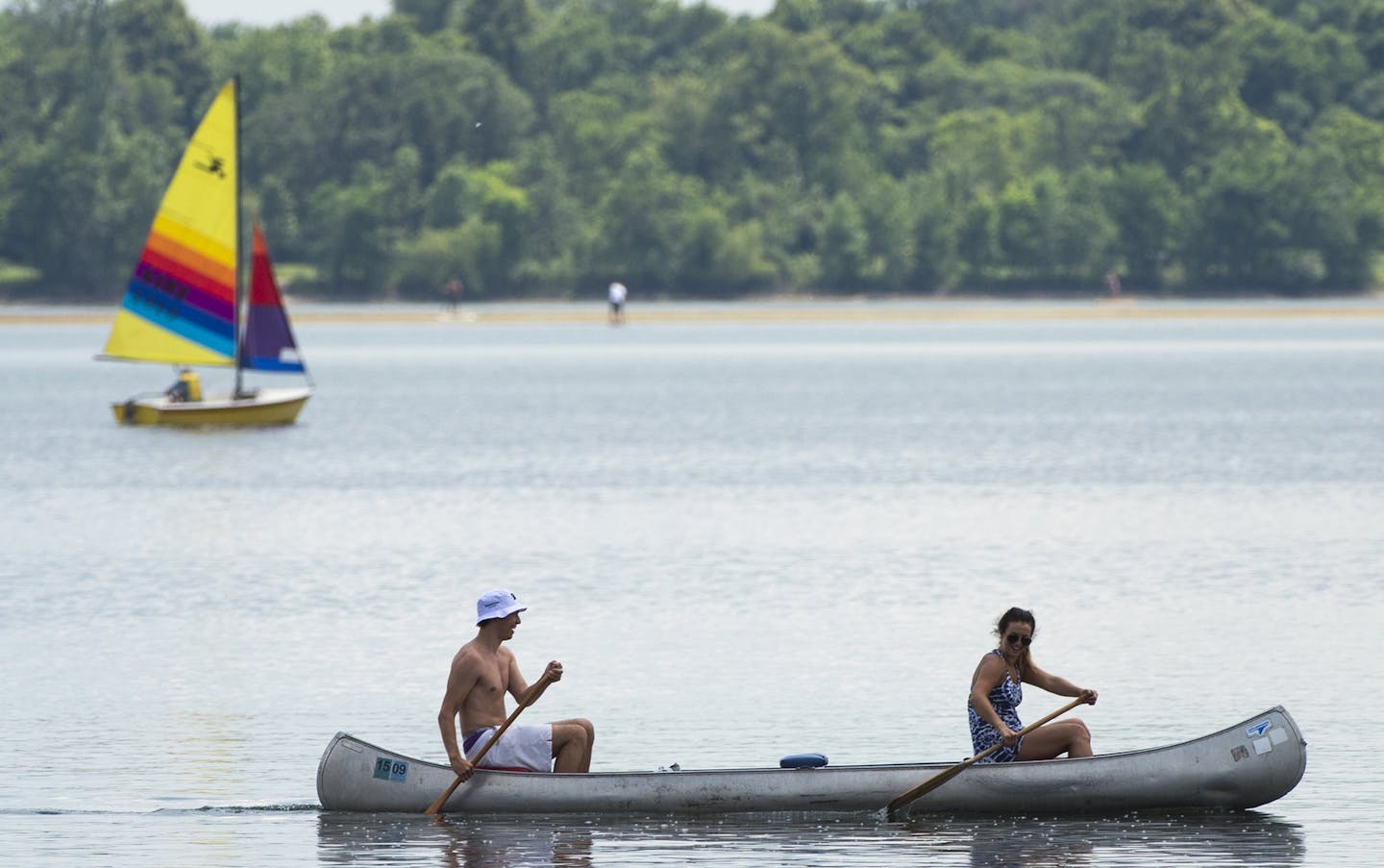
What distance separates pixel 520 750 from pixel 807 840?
100 inches

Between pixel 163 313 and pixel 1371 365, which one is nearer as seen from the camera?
pixel 163 313

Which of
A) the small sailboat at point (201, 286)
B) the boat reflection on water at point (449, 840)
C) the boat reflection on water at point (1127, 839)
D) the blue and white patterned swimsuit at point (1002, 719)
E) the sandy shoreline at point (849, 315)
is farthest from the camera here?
the sandy shoreline at point (849, 315)

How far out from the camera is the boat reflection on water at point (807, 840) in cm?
2059

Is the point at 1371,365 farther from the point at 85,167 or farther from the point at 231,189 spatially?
the point at 85,167

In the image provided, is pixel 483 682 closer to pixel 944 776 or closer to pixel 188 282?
pixel 944 776

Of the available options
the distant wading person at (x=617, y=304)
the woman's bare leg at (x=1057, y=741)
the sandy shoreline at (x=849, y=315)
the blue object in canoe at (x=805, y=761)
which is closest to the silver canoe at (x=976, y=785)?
the blue object in canoe at (x=805, y=761)

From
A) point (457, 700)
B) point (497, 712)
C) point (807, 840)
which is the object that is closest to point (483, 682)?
point (457, 700)

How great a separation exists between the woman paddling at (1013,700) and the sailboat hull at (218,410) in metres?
52.1

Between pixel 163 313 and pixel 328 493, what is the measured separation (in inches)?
614

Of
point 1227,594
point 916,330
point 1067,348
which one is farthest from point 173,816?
point 916,330

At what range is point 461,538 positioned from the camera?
158 ft

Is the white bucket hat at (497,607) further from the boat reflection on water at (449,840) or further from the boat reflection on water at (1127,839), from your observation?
the boat reflection on water at (1127,839)

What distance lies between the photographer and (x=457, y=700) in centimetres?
2134

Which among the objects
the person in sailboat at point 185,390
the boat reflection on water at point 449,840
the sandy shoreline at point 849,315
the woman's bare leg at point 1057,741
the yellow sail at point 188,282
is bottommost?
the sandy shoreline at point 849,315
